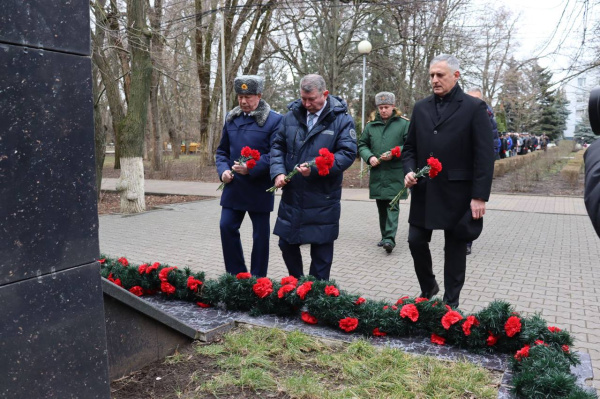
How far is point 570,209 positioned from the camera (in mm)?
11461

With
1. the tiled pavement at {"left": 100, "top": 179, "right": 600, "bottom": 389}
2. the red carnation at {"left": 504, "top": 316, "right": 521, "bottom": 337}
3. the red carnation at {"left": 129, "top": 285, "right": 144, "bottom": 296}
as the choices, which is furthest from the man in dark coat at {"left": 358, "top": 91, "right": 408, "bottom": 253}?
the red carnation at {"left": 504, "top": 316, "right": 521, "bottom": 337}

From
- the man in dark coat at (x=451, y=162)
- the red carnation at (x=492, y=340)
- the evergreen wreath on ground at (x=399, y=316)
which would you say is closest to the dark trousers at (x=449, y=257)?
the man in dark coat at (x=451, y=162)

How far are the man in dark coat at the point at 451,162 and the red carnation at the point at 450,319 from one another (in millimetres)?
582

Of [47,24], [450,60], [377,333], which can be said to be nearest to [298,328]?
[377,333]

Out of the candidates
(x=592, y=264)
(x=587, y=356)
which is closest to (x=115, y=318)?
(x=587, y=356)

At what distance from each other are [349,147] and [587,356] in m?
2.19

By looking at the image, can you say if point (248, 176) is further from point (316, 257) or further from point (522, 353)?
point (522, 353)

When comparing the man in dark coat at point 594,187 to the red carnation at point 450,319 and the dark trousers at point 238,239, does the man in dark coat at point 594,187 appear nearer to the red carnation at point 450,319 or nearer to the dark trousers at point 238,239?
the red carnation at point 450,319

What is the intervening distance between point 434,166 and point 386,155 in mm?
2975

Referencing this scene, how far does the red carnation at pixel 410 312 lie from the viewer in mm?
3513

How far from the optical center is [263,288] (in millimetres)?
3947

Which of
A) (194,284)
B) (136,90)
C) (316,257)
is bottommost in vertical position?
(194,284)

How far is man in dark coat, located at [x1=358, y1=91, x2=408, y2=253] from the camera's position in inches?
264

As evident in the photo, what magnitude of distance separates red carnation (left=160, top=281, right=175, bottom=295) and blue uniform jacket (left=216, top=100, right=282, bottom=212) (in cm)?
84
